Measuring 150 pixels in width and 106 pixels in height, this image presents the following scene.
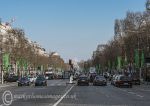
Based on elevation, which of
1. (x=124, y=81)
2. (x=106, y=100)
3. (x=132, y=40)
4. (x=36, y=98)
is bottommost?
(x=106, y=100)

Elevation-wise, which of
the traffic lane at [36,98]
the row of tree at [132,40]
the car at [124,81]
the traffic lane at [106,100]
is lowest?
the traffic lane at [106,100]

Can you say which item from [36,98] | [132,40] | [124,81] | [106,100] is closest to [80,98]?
[106,100]

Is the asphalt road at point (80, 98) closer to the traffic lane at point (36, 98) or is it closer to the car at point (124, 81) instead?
the traffic lane at point (36, 98)

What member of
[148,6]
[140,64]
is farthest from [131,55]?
[148,6]

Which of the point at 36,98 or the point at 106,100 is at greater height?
the point at 36,98

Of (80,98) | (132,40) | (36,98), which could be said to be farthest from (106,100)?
(132,40)

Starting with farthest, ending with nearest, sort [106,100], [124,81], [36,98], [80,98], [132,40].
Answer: [132,40]
[124,81]
[80,98]
[36,98]
[106,100]

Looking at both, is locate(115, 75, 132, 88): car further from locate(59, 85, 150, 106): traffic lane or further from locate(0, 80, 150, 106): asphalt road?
locate(59, 85, 150, 106): traffic lane

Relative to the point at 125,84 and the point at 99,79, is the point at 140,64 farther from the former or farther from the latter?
the point at 125,84

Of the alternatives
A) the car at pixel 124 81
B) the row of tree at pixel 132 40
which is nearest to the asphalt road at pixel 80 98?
the car at pixel 124 81

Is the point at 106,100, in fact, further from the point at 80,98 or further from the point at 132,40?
the point at 132,40

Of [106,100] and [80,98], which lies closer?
[106,100]

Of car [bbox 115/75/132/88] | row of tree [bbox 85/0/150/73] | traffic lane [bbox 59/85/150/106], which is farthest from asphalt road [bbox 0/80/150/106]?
row of tree [bbox 85/0/150/73]

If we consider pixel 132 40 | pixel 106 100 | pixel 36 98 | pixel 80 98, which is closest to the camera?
pixel 106 100
